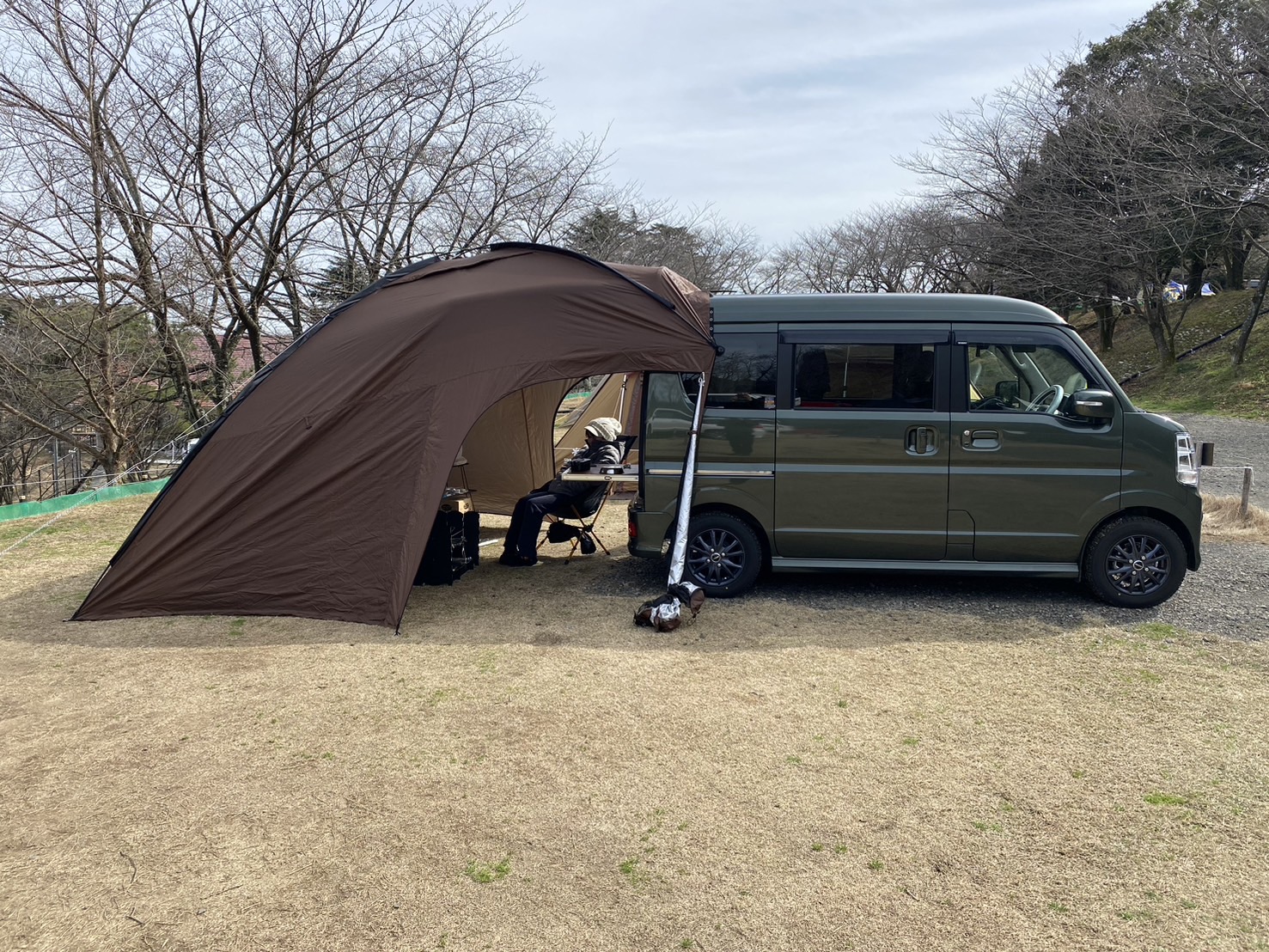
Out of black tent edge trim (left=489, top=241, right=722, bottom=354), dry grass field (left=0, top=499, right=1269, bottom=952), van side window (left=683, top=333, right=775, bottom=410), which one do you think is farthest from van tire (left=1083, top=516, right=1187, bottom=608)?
black tent edge trim (left=489, top=241, right=722, bottom=354)

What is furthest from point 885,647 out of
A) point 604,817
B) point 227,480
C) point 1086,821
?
point 227,480

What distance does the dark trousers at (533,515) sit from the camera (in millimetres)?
7164

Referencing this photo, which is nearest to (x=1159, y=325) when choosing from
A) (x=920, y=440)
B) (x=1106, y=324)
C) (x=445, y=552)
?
(x=1106, y=324)

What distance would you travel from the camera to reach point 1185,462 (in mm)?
5734

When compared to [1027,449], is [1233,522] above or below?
below

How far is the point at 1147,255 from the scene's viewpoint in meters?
22.6

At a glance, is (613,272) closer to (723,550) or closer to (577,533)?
(723,550)

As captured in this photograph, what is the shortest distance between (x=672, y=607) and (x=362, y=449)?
226 cm

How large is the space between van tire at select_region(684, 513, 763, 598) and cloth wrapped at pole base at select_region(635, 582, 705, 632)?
0.42 m

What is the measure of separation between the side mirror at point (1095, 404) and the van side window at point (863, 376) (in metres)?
0.91

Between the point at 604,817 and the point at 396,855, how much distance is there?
2.48 ft

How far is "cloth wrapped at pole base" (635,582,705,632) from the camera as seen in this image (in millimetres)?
5473

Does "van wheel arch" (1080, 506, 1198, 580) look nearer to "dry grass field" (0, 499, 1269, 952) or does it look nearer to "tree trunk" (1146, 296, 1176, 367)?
"dry grass field" (0, 499, 1269, 952)

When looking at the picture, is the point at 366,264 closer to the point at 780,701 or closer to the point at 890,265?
the point at 780,701
